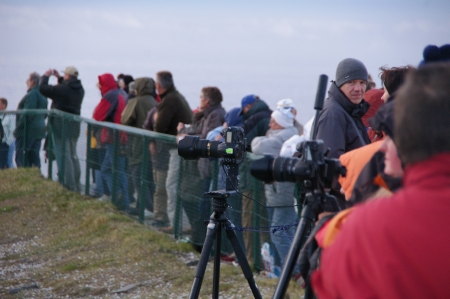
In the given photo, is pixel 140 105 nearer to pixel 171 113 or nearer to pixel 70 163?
pixel 171 113

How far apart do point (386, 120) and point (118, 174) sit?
6.71 m

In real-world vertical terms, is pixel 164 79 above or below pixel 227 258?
above

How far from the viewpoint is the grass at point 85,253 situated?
6316 millimetres

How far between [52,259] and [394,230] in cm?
635

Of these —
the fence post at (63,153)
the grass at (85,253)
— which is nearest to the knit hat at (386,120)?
the grass at (85,253)

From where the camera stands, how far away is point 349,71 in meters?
4.59

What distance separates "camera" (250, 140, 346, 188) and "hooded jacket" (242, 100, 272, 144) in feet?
14.2

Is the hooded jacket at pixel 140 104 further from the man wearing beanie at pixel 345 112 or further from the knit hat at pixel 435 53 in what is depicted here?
the knit hat at pixel 435 53

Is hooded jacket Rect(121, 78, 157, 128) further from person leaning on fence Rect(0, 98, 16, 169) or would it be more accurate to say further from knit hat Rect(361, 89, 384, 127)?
knit hat Rect(361, 89, 384, 127)

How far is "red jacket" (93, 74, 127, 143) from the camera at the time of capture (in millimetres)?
9898

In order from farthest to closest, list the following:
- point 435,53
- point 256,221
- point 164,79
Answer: point 164,79, point 256,221, point 435,53

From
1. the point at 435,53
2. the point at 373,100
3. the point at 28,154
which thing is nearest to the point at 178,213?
the point at 373,100

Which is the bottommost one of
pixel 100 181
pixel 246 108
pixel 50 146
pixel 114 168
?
pixel 100 181

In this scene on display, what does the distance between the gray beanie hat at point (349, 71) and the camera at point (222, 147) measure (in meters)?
0.88
